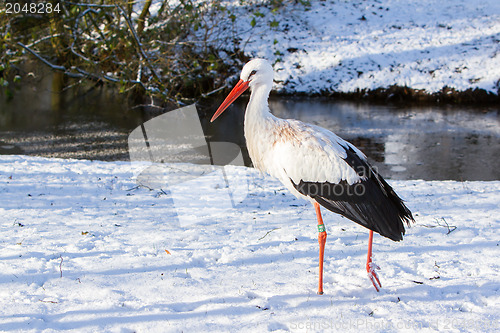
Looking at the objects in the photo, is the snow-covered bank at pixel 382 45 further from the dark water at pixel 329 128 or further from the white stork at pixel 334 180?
the white stork at pixel 334 180

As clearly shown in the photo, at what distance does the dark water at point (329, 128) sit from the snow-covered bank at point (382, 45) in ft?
4.69

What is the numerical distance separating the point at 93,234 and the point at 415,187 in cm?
485

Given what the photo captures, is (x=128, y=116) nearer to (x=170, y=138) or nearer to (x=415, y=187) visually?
(x=170, y=138)

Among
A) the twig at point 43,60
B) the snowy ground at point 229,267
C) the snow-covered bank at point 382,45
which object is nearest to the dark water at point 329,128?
the snow-covered bank at point 382,45

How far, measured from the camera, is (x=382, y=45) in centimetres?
1878

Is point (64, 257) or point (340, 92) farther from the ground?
point (340, 92)

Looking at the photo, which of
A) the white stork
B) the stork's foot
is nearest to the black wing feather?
the white stork

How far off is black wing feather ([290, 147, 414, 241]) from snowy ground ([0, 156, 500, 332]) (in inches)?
20.7

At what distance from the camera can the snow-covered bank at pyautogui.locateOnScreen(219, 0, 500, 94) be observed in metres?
16.8

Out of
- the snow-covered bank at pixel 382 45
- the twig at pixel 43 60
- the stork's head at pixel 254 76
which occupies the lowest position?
the stork's head at pixel 254 76

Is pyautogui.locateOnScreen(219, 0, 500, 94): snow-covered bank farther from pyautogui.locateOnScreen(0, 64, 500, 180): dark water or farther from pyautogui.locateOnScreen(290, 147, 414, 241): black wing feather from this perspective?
pyautogui.locateOnScreen(290, 147, 414, 241): black wing feather

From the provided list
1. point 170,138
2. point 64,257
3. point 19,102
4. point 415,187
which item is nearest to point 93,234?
point 64,257

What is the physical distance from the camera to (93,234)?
4.73 m

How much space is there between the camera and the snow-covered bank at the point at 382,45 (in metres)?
16.8
